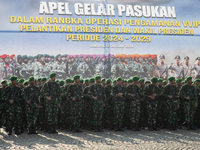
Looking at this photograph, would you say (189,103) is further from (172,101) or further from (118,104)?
(118,104)

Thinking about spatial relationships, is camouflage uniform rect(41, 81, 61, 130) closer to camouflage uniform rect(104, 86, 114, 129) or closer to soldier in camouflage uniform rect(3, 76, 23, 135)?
soldier in camouflage uniform rect(3, 76, 23, 135)

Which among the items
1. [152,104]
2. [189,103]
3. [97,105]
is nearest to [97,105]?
[97,105]

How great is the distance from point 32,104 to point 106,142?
9.63 feet

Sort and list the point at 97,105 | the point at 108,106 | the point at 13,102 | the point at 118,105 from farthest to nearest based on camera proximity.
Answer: the point at 108,106 < the point at 118,105 < the point at 97,105 < the point at 13,102

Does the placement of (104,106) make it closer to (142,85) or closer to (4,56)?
(142,85)

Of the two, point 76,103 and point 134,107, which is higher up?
point 76,103

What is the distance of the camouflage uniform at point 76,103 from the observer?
8.73 metres

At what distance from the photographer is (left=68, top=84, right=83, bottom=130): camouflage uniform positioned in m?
8.73

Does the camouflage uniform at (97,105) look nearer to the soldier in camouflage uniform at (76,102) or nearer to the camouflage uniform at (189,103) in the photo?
the soldier in camouflage uniform at (76,102)

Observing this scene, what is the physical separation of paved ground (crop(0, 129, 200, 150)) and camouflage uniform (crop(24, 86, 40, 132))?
1.46 feet

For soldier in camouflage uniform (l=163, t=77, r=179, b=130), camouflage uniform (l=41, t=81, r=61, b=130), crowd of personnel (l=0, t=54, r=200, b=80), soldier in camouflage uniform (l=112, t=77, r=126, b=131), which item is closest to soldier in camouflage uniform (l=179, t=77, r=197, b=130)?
soldier in camouflage uniform (l=163, t=77, r=179, b=130)

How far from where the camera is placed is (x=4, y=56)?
22.2 metres

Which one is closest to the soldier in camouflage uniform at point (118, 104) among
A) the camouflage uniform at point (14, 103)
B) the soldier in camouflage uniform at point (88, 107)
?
the soldier in camouflage uniform at point (88, 107)

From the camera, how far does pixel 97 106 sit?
8930mm
